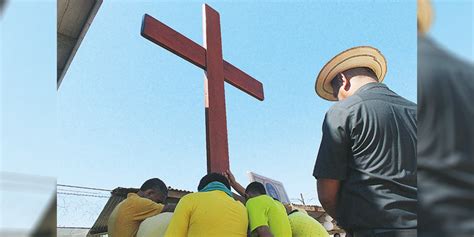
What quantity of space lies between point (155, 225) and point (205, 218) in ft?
0.69

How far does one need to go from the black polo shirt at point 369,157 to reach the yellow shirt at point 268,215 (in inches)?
23.1

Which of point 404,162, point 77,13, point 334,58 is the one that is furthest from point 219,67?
point 404,162

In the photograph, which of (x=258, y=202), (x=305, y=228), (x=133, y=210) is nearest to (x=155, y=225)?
(x=133, y=210)

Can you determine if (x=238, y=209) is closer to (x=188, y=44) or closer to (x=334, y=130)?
(x=334, y=130)

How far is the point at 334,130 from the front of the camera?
3.18ft

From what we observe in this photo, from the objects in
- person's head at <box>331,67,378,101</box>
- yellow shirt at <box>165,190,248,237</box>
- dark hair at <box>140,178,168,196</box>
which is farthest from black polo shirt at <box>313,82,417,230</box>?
dark hair at <box>140,178,168,196</box>

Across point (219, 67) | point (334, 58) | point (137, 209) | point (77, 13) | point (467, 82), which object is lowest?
point (467, 82)

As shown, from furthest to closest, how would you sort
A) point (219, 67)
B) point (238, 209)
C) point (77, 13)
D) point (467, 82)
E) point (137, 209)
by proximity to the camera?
point (219, 67), point (77, 13), point (137, 209), point (238, 209), point (467, 82)

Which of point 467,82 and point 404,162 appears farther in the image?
point 404,162

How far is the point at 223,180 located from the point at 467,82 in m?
1.26

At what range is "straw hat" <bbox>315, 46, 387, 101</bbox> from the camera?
1.16 metres

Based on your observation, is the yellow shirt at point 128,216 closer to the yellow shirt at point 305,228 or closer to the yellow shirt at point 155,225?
the yellow shirt at point 155,225

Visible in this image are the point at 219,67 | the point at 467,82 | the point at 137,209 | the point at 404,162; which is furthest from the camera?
the point at 219,67

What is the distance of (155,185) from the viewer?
1.57 m
